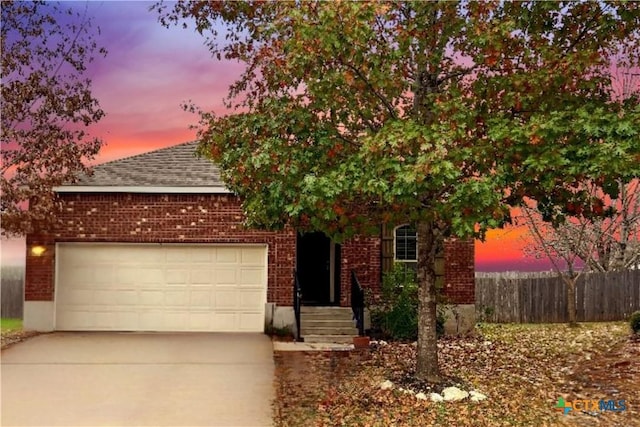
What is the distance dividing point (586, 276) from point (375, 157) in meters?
16.9

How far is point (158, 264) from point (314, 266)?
437cm

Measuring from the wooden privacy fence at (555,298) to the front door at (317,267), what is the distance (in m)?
6.84

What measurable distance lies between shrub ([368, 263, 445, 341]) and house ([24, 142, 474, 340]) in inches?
27.9

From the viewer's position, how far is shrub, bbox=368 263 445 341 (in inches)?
650

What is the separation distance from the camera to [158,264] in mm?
17953

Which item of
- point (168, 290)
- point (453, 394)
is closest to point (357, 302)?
point (168, 290)

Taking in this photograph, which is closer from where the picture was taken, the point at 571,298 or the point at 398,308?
the point at 398,308

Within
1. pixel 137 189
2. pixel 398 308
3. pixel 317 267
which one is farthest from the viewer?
pixel 317 267

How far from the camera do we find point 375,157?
10.0m

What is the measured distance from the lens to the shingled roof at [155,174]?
17.8m

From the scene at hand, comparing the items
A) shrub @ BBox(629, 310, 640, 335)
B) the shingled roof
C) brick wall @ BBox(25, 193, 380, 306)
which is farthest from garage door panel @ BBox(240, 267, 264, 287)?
shrub @ BBox(629, 310, 640, 335)

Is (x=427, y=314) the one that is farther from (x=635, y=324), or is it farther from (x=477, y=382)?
(x=635, y=324)

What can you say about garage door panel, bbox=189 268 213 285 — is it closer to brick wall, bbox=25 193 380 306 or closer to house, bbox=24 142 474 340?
house, bbox=24 142 474 340

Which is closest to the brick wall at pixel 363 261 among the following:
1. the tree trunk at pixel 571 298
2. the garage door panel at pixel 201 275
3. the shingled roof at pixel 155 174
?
the garage door panel at pixel 201 275
